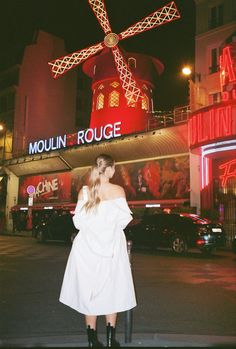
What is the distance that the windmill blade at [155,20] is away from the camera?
25.8m

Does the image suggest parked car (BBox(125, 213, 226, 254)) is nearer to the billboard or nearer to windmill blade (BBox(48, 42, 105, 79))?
the billboard

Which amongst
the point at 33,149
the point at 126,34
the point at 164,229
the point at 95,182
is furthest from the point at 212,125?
the point at 33,149

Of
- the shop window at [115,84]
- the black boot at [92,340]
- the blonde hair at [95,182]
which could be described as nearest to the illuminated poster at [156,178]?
the shop window at [115,84]

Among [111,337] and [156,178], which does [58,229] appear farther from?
[111,337]

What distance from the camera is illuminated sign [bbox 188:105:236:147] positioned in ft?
54.2

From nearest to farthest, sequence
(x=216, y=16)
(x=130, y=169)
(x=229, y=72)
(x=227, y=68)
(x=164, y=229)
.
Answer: (x=164, y=229)
(x=229, y=72)
(x=227, y=68)
(x=216, y=16)
(x=130, y=169)

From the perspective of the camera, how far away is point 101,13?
28.4m

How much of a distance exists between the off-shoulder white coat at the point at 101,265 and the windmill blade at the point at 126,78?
23.3 metres

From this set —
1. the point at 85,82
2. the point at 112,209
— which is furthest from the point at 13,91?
the point at 112,209

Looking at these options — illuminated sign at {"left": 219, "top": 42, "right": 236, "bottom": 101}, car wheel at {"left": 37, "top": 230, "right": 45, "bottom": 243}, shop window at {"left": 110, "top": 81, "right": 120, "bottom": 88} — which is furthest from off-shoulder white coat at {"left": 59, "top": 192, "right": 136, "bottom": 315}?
shop window at {"left": 110, "top": 81, "right": 120, "bottom": 88}

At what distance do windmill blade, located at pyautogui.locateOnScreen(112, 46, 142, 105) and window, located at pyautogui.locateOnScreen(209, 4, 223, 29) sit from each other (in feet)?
20.8

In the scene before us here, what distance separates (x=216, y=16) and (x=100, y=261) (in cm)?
2112

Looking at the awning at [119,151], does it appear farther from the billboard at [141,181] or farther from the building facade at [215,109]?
the building facade at [215,109]

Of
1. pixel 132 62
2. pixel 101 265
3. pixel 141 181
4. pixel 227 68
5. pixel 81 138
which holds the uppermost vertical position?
pixel 132 62
